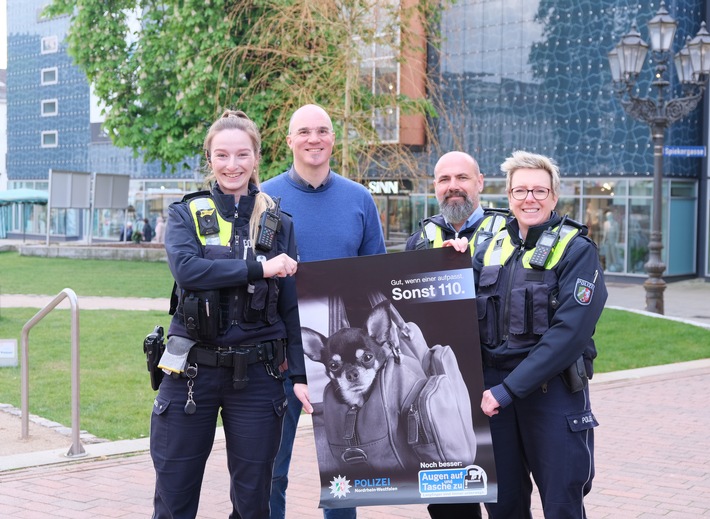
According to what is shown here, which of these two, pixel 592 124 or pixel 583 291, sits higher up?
pixel 592 124

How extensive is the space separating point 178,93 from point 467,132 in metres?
10.5

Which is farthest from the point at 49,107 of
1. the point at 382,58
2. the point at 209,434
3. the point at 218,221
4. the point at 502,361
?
the point at 502,361

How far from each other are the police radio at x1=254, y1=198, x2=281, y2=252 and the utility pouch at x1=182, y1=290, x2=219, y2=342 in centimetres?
31

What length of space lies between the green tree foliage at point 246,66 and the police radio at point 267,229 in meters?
11.5

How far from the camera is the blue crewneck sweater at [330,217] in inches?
188

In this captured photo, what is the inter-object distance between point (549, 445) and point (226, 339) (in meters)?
1.45

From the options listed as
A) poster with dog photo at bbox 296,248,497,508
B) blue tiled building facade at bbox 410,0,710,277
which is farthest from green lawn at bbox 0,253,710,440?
blue tiled building facade at bbox 410,0,710,277

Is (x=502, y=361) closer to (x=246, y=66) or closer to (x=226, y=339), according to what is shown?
(x=226, y=339)

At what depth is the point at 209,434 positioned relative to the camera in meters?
4.08

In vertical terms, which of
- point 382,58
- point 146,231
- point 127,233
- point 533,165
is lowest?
point 127,233

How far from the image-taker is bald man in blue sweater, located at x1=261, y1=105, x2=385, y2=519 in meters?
4.73

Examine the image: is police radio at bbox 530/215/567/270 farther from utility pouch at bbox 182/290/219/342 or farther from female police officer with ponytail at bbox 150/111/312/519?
utility pouch at bbox 182/290/219/342

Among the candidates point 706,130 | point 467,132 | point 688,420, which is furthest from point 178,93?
point 688,420

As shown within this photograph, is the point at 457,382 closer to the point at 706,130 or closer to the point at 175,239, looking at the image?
the point at 175,239
